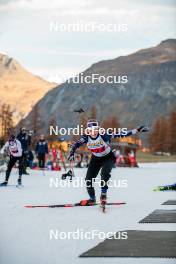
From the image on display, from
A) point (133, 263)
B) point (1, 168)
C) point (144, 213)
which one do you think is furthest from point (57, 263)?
point (1, 168)

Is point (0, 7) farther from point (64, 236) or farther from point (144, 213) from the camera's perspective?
point (144, 213)

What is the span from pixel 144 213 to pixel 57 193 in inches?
181

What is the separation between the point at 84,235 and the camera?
722 centimetres

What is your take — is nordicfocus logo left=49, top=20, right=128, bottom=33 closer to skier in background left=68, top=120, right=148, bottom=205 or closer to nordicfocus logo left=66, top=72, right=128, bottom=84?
nordicfocus logo left=66, top=72, right=128, bottom=84

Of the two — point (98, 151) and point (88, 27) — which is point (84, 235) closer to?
point (88, 27)

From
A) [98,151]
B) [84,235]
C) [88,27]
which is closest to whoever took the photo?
[84,235]

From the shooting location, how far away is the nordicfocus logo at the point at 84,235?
6.91 meters

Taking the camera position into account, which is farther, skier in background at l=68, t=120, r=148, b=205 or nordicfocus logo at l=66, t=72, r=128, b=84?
skier in background at l=68, t=120, r=148, b=205

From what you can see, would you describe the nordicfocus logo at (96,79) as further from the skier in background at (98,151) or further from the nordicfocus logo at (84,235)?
the skier in background at (98,151)

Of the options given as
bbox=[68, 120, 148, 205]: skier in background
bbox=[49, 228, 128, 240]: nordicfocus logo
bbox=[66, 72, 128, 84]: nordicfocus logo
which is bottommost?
bbox=[49, 228, 128, 240]: nordicfocus logo

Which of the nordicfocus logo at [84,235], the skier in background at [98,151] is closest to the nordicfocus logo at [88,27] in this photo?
Result: the nordicfocus logo at [84,235]

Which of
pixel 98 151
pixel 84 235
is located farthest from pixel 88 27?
pixel 98 151

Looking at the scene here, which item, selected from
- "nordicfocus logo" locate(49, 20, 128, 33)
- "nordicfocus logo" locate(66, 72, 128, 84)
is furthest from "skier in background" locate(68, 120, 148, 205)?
"nordicfocus logo" locate(49, 20, 128, 33)

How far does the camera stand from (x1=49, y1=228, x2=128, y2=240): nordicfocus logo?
691cm
